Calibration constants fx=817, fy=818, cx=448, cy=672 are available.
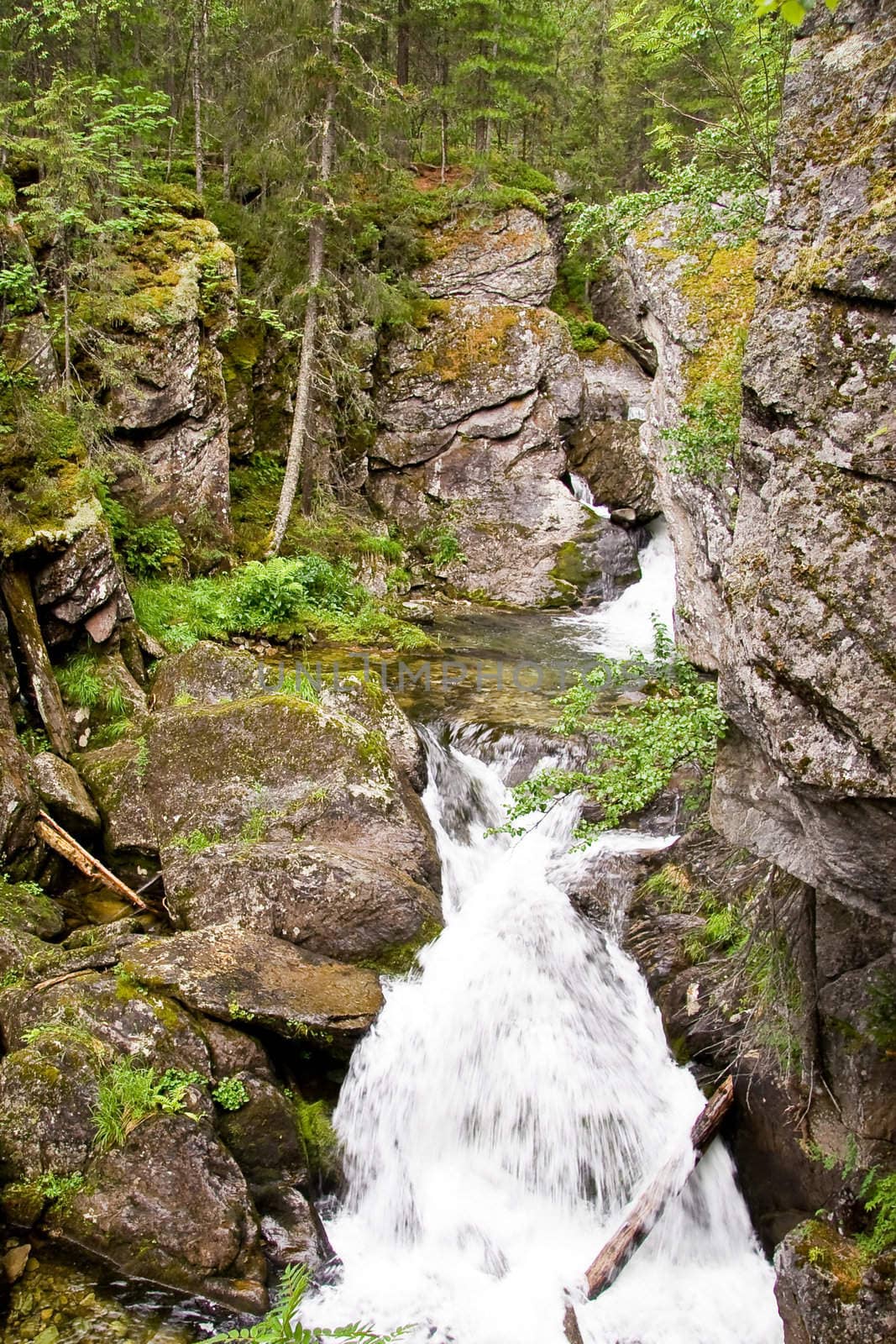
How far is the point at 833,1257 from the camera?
463 centimetres

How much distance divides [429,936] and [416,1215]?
7.41ft

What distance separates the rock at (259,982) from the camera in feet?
21.1

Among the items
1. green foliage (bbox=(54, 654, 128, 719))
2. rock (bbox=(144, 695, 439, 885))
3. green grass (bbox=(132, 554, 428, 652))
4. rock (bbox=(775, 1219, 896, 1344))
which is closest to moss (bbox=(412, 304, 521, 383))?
green grass (bbox=(132, 554, 428, 652))

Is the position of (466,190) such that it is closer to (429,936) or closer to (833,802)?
(429,936)

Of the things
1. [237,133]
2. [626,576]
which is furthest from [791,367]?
[237,133]

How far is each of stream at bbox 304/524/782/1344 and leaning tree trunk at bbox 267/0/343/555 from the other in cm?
929

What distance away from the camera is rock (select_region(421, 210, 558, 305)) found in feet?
68.3

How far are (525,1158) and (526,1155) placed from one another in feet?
0.07

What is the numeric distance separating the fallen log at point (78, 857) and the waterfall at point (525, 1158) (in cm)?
284

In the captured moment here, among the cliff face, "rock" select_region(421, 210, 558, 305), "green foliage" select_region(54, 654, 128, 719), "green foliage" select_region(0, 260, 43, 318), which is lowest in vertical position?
"green foliage" select_region(54, 654, 128, 719)

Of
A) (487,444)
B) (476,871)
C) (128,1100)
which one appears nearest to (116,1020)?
(128,1100)

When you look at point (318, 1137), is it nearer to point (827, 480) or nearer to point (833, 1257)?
point (833, 1257)

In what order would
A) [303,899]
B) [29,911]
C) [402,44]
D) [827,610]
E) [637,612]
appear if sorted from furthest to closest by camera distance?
[402,44]
[637,612]
[303,899]
[29,911]
[827,610]

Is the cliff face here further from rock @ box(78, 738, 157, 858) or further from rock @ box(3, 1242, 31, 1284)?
rock @ box(78, 738, 157, 858)
